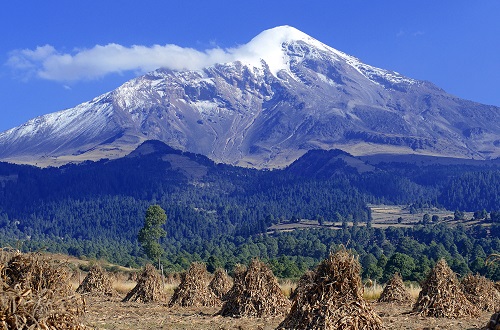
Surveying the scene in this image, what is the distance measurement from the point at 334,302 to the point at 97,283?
61.8 feet

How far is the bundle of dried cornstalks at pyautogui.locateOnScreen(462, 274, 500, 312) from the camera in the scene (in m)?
20.2

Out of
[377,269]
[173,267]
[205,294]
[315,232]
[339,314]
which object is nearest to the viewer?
[339,314]

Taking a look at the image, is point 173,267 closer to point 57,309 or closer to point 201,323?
point 201,323

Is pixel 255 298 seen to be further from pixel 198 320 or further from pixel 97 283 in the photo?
pixel 97 283

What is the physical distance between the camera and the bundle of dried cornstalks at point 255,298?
17891mm

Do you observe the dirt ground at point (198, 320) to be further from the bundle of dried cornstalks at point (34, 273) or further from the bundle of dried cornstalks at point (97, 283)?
the bundle of dried cornstalks at point (97, 283)

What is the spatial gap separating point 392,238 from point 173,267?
69.4 meters

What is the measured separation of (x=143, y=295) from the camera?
79.4 feet

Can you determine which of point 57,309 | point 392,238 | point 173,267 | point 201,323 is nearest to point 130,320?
point 201,323

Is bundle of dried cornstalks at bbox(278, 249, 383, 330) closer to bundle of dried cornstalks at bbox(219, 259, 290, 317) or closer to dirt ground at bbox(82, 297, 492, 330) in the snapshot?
dirt ground at bbox(82, 297, 492, 330)

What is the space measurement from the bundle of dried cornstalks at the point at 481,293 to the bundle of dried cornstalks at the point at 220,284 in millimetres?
9566

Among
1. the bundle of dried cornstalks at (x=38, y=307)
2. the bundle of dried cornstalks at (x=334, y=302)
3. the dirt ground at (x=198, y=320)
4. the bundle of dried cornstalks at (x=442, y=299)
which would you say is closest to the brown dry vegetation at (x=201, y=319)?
the dirt ground at (x=198, y=320)

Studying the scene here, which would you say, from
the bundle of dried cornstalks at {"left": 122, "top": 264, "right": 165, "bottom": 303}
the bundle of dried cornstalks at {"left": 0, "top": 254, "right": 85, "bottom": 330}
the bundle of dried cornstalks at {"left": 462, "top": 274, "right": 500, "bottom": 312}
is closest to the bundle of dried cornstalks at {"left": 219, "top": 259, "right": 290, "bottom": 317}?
the bundle of dried cornstalks at {"left": 462, "top": 274, "right": 500, "bottom": 312}

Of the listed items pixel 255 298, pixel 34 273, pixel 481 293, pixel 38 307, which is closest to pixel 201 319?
pixel 255 298
